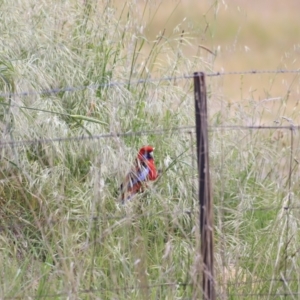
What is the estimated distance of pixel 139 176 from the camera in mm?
4461

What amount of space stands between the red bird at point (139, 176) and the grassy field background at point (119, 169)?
0.07 meters

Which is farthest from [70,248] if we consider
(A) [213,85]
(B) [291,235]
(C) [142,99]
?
(A) [213,85]

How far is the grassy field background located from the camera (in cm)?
386

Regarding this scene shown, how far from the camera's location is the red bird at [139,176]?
4352 mm

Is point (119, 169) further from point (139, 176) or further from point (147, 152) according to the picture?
point (147, 152)

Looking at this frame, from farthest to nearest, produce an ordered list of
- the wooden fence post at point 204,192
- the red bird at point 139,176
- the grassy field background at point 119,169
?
the red bird at point 139,176
the grassy field background at point 119,169
the wooden fence post at point 204,192

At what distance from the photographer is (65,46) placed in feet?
18.6

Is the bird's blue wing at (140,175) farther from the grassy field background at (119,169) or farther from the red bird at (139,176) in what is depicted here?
the grassy field background at (119,169)

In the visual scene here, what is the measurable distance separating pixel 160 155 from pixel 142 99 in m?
0.52

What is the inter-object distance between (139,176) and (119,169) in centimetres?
12

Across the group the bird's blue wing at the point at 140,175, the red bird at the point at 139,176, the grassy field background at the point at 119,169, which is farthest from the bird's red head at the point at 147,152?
the bird's blue wing at the point at 140,175

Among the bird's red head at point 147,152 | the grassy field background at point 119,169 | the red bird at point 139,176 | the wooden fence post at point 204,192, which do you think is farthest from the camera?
the bird's red head at point 147,152

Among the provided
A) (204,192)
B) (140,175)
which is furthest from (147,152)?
(204,192)

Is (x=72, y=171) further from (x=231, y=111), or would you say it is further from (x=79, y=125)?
(x=231, y=111)
